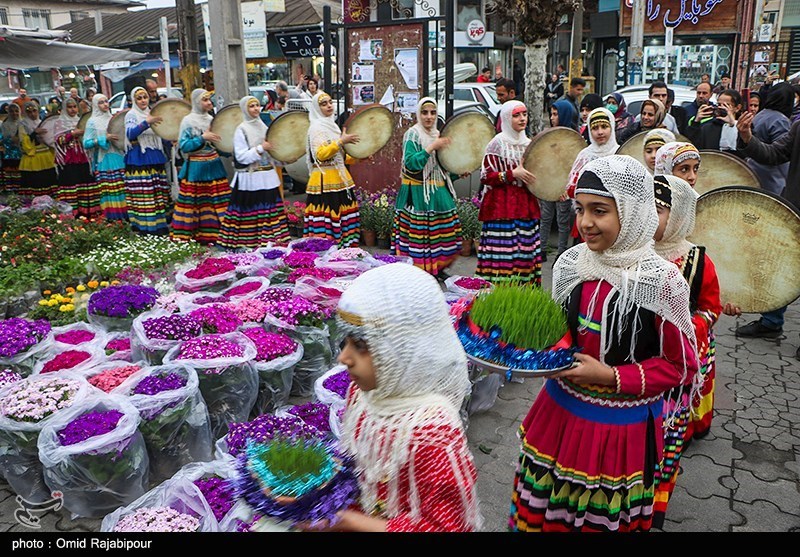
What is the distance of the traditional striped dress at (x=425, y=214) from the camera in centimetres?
610

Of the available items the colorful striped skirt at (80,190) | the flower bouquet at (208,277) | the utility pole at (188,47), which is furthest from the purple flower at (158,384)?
the colorful striped skirt at (80,190)

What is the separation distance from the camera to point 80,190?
33.7ft

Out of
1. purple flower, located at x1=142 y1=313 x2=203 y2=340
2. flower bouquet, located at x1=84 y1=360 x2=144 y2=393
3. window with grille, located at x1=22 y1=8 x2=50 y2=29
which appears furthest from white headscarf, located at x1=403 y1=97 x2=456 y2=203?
window with grille, located at x1=22 y1=8 x2=50 y2=29

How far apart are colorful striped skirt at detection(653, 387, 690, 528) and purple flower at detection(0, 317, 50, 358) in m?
3.70

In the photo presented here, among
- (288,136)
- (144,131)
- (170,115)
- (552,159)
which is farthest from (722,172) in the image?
(144,131)

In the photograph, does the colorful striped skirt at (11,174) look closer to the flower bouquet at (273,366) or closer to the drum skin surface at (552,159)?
the flower bouquet at (273,366)

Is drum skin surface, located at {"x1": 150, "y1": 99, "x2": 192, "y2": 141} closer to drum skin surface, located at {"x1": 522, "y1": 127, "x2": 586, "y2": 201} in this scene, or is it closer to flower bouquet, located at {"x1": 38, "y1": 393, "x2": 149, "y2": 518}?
drum skin surface, located at {"x1": 522, "y1": 127, "x2": 586, "y2": 201}

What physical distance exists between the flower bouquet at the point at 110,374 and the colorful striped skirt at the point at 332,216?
327 cm

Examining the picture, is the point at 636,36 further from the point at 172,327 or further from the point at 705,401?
the point at 172,327

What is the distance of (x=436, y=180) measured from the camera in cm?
621

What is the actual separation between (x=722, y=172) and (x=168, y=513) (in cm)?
371

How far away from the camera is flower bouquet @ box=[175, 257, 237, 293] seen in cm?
535

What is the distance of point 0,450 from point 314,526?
2.68 metres

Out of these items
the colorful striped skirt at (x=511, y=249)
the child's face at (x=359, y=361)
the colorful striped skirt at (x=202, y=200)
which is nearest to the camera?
the child's face at (x=359, y=361)
